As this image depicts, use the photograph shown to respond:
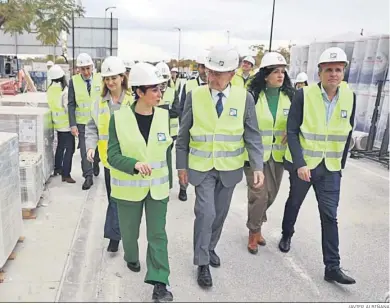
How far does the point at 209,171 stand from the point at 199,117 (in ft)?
1.39

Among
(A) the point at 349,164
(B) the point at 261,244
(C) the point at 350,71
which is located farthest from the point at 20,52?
(B) the point at 261,244

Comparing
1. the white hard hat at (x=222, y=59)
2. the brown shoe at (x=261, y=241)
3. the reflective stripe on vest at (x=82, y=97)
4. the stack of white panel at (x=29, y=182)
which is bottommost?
the brown shoe at (x=261, y=241)

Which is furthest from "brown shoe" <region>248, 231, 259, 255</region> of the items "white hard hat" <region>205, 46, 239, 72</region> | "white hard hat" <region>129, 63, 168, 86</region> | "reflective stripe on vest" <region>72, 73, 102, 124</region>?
"reflective stripe on vest" <region>72, 73, 102, 124</region>

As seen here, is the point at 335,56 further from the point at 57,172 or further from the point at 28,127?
the point at 57,172

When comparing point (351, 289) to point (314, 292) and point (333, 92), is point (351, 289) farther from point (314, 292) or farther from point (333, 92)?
point (333, 92)

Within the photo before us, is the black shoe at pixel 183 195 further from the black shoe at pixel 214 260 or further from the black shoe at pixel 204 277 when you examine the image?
the black shoe at pixel 204 277

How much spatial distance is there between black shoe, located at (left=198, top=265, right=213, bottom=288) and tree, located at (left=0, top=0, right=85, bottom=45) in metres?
20.2

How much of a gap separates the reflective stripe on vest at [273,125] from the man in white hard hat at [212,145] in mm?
481

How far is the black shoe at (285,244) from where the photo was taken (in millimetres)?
3999

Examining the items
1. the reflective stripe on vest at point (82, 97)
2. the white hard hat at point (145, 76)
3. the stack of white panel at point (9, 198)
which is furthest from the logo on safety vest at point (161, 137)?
the reflective stripe on vest at point (82, 97)

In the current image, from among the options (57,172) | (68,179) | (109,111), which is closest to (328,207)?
(109,111)

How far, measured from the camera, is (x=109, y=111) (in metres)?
3.80

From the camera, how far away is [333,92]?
3.45m

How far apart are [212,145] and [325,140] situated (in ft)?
3.20
